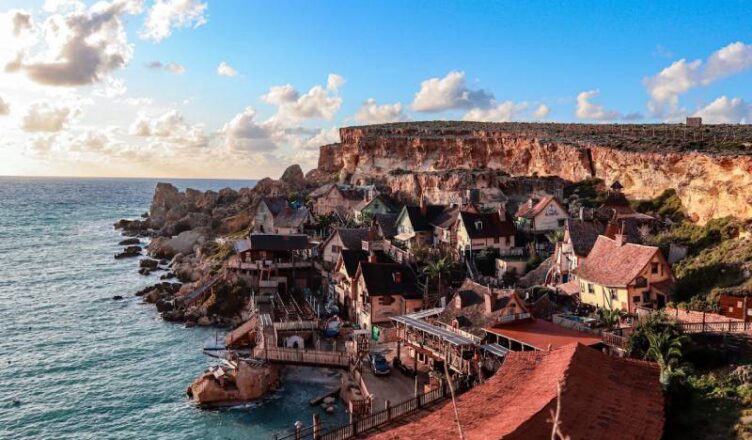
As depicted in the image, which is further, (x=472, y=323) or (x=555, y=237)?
(x=555, y=237)

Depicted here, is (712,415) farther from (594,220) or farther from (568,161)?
(568,161)

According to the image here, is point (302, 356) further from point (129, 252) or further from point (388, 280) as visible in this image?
point (129, 252)

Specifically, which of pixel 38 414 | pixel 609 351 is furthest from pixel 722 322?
pixel 38 414

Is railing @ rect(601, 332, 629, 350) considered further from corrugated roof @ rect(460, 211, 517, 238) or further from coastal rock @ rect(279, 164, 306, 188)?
coastal rock @ rect(279, 164, 306, 188)

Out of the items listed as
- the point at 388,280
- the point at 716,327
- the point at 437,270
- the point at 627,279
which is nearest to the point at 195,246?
the point at 388,280

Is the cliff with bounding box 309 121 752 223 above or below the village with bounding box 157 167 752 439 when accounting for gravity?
above

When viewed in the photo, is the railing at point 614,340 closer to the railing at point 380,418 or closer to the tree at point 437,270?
the railing at point 380,418

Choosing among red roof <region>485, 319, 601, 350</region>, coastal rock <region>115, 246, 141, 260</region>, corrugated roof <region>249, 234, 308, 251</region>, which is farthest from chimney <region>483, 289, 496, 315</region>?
coastal rock <region>115, 246, 141, 260</region>
